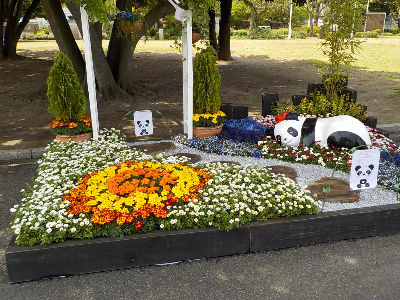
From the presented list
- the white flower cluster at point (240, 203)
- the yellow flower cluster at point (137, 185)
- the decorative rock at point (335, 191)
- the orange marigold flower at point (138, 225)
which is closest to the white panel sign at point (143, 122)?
the yellow flower cluster at point (137, 185)

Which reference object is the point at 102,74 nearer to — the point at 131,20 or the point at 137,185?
the point at 131,20

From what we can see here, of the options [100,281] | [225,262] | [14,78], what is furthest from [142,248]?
[14,78]

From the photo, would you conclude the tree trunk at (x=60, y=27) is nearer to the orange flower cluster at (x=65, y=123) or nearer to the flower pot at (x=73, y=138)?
the orange flower cluster at (x=65, y=123)

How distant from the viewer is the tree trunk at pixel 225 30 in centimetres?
2097

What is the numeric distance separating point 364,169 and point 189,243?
2.42m

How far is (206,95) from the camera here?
8.28 m

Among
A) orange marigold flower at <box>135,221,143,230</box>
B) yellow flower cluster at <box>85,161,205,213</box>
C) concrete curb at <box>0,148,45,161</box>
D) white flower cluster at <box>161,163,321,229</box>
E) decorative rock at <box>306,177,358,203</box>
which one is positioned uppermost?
yellow flower cluster at <box>85,161,205,213</box>

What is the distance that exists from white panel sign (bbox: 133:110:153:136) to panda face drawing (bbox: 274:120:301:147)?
2.67 m

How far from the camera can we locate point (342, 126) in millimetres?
7145

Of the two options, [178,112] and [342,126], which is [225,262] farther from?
[178,112]

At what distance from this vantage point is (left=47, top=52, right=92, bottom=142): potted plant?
305 inches

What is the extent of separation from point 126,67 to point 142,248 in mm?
9621

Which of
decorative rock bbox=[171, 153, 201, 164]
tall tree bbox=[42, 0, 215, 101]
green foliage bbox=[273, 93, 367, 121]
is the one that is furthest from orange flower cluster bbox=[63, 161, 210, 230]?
tall tree bbox=[42, 0, 215, 101]

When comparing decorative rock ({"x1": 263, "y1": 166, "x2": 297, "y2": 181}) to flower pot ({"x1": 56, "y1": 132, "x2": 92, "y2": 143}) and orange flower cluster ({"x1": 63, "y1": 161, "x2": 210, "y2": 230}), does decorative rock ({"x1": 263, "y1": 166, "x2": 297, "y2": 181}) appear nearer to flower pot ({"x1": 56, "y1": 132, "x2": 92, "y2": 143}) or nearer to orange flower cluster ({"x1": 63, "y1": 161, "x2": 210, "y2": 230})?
orange flower cluster ({"x1": 63, "y1": 161, "x2": 210, "y2": 230})
